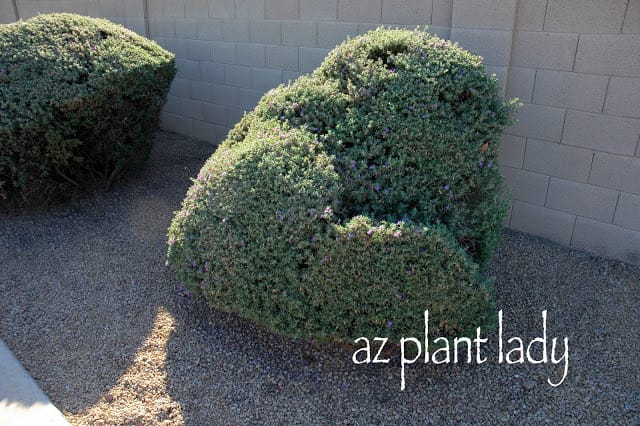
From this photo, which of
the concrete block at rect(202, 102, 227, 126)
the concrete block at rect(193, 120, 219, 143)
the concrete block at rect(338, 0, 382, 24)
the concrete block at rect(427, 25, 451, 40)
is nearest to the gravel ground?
the concrete block at rect(427, 25, 451, 40)

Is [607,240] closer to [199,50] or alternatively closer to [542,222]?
[542,222]

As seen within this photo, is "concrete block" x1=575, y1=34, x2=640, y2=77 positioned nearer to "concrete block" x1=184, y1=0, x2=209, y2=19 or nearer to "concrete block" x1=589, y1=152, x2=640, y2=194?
"concrete block" x1=589, y1=152, x2=640, y2=194

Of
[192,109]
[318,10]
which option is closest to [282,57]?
→ [318,10]

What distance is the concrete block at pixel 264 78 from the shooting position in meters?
5.80

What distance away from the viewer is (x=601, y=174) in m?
3.86

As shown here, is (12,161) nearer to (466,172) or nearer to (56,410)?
(56,410)

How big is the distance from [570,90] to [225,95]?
4043mm

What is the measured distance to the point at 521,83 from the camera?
4.04 meters

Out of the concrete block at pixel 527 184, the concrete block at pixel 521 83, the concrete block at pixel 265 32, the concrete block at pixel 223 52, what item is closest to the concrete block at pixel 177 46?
the concrete block at pixel 223 52

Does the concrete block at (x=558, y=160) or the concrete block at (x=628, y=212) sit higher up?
the concrete block at (x=558, y=160)

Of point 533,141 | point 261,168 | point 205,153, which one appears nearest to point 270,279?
point 261,168

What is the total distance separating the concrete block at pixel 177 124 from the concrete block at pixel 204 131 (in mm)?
121

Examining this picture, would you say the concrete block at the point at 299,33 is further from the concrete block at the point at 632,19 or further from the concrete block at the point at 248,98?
the concrete block at the point at 632,19

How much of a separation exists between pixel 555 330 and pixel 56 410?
112 inches
